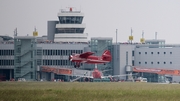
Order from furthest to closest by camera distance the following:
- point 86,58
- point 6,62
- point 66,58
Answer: point 66,58 → point 6,62 → point 86,58

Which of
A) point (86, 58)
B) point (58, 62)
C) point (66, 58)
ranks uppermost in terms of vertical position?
point (66, 58)

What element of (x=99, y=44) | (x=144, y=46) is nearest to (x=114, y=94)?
(x=99, y=44)

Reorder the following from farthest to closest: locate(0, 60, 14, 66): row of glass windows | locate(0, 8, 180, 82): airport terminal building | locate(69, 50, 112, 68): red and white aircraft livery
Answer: locate(0, 60, 14, 66): row of glass windows → locate(0, 8, 180, 82): airport terminal building → locate(69, 50, 112, 68): red and white aircraft livery

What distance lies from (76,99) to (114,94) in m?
8.67

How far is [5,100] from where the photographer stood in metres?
69.8

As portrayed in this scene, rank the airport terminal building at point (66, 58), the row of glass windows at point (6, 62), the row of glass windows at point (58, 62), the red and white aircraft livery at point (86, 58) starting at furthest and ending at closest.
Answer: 1. the row of glass windows at point (58, 62)
2. the row of glass windows at point (6, 62)
3. the airport terminal building at point (66, 58)
4. the red and white aircraft livery at point (86, 58)

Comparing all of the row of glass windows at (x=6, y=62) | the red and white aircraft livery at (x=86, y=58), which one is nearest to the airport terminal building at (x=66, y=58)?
the row of glass windows at (x=6, y=62)

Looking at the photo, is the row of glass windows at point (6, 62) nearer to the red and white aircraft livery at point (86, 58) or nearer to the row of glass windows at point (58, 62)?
the row of glass windows at point (58, 62)

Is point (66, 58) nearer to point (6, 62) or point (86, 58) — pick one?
point (6, 62)

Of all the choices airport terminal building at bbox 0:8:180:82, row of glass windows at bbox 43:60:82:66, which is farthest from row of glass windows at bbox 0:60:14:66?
row of glass windows at bbox 43:60:82:66

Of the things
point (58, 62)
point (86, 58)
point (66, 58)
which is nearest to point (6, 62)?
point (58, 62)

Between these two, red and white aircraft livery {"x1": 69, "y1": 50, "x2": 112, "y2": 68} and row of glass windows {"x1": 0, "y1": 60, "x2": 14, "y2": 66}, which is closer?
red and white aircraft livery {"x1": 69, "y1": 50, "x2": 112, "y2": 68}

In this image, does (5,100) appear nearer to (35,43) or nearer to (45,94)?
(45,94)

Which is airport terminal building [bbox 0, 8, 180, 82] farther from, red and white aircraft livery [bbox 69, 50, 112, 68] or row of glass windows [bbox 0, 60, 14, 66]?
red and white aircraft livery [bbox 69, 50, 112, 68]
